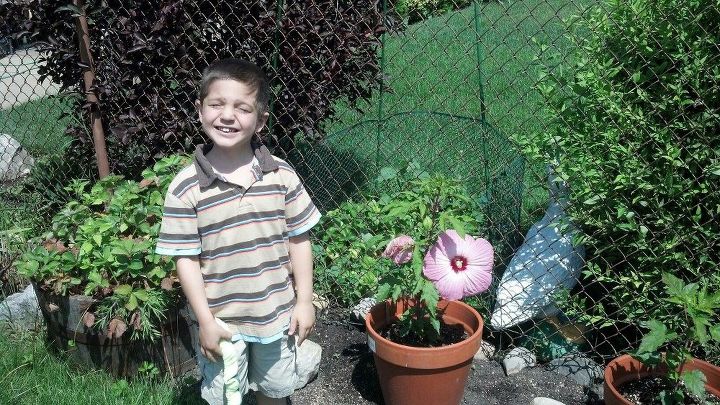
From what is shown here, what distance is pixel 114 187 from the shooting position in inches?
135

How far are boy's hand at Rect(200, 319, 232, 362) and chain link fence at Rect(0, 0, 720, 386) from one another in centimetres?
121

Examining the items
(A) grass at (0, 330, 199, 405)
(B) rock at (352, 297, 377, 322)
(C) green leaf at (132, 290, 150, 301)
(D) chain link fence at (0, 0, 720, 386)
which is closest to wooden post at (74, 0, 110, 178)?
(D) chain link fence at (0, 0, 720, 386)

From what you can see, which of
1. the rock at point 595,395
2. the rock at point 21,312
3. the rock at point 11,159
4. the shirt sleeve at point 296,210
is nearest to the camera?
the shirt sleeve at point 296,210

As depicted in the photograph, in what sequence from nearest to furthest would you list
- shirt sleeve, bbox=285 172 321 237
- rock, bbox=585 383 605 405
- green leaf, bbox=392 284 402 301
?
shirt sleeve, bbox=285 172 321 237, green leaf, bbox=392 284 402 301, rock, bbox=585 383 605 405

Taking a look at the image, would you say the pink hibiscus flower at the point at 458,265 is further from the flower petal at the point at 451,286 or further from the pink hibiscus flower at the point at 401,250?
the pink hibiscus flower at the point at 401,250

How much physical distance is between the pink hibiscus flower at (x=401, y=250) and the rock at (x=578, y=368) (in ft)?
3.15

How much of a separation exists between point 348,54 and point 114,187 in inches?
52.3

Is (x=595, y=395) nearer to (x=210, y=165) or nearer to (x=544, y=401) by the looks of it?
(x=544, y=401)

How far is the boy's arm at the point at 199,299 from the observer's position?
2178 mm

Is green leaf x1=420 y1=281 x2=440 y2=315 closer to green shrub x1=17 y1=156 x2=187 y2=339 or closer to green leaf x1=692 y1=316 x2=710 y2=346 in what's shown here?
green leaf x1=692 y1=316 x2=710 y2=346

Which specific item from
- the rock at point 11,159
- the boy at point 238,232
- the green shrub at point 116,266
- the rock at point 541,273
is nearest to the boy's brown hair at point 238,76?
the boy at point 238,232

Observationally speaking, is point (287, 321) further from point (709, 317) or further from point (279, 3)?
point (279, 3)

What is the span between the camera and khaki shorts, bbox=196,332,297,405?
2365 mm

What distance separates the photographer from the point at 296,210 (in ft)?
7.55
